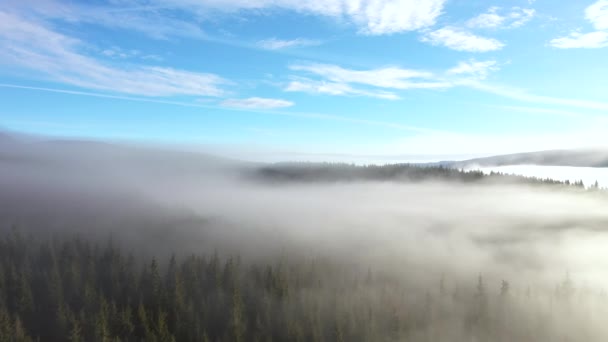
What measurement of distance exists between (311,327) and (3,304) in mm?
134785

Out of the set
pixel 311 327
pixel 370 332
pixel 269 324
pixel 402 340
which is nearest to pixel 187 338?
pixel 269 324

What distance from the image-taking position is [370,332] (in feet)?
637

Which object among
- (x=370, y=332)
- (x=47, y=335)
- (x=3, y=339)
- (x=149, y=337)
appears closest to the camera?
(x=3, y=339)

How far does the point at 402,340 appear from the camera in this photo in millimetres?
198625

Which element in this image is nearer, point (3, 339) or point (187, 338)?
point (3, 339)

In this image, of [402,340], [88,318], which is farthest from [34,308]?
[402,340]

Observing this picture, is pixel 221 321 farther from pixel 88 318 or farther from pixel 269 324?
pixel 88 318

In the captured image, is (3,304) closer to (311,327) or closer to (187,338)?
(187,338)

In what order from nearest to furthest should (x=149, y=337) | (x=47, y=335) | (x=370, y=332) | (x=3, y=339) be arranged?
(x=3, y=339)
(x=149, y=337)
(x=47, y=335)
(x=370, y=332)

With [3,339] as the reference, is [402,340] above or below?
below

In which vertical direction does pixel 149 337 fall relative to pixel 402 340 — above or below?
above

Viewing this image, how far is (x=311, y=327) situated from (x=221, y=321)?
42151 mm

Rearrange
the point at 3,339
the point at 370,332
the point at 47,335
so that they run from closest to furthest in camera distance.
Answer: the point at 3,339
the point at 47,335
the point at 370,332

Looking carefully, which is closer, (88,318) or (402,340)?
(88,318)
